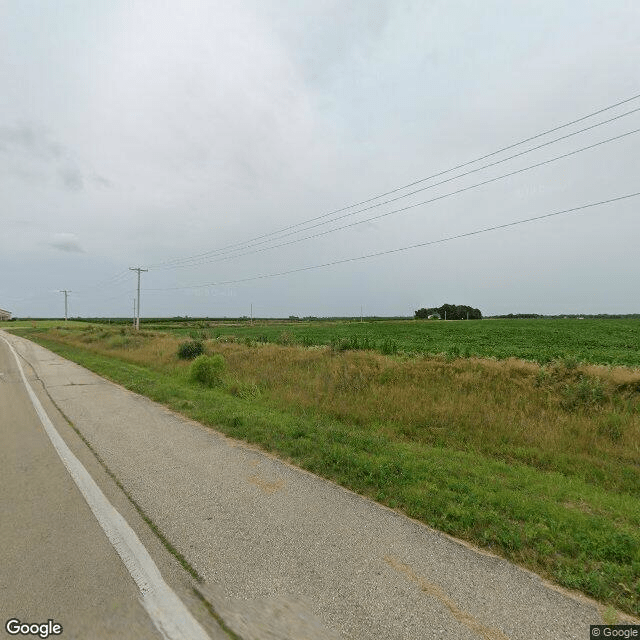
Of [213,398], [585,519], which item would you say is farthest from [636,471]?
[213,398]

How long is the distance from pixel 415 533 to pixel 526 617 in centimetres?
113

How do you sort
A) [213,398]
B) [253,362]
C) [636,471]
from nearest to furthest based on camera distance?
[636,471], [213,398], [253,362]

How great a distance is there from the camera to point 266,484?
458cm

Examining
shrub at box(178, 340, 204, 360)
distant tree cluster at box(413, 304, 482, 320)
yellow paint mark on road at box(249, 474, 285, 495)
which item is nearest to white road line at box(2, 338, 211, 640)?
yellow paint mark on road at box(249, 474, 285, 495)

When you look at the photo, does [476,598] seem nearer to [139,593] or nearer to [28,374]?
[139,593]

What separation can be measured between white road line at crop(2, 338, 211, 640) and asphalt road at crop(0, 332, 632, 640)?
2.0 inches

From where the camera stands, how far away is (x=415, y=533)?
11.3ft

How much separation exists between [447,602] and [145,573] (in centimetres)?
232
